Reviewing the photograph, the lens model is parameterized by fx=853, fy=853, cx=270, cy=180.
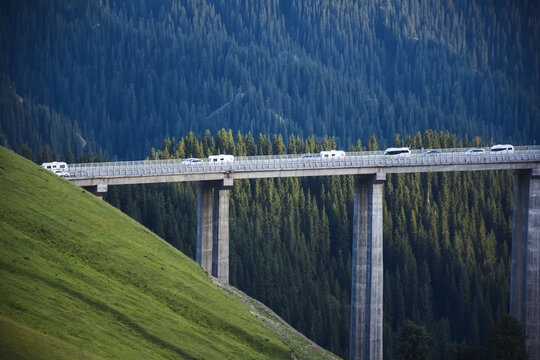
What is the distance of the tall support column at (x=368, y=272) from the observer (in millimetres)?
119812

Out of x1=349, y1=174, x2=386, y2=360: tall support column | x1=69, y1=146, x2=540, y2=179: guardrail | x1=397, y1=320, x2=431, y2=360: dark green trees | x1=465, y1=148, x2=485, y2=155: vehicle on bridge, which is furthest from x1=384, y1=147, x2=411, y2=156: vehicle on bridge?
x1=397, y1=320, x2=431, y2=360: dark green trees

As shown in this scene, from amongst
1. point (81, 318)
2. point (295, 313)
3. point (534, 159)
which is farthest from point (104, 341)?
point (295, 313)

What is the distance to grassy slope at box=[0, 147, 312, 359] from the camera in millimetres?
56138

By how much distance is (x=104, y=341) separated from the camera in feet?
193

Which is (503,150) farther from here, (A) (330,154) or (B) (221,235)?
(B) (221,235)

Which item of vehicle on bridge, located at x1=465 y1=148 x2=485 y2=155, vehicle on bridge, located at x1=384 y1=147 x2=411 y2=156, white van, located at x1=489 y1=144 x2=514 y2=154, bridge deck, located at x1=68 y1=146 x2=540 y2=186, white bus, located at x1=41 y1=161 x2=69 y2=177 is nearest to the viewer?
white bus, located at x1=41 y1=161 x2=69 y2=177

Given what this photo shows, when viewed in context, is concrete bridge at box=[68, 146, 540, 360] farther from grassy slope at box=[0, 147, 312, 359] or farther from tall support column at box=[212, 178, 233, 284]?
grassy slope at box=[0, 147, 312, 359]

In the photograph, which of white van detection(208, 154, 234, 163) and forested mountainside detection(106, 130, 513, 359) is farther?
forested mountainside detection(106, 130, 513, 359)

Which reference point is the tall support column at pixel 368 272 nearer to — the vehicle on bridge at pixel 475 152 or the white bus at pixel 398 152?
the white bus at pixel 398 152

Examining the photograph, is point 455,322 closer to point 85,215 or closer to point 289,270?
point 289,270

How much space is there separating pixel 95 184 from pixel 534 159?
66.6 metres

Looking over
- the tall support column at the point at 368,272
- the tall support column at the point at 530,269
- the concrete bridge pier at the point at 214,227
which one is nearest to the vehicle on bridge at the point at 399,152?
the tall support column at the point at 368,272

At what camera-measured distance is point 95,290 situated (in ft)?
225

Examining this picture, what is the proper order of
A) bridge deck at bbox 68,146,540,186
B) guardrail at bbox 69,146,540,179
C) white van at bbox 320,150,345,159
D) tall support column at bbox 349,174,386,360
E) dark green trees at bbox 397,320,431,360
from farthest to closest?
white van at bbox 320,150,345,159
tall support column at bbox 349,174,386,360
dark green trees at bbox 397,320,431,360
guardrail at bbox 69,146,540,179
bridge deck at bbox 68,146,540,186
